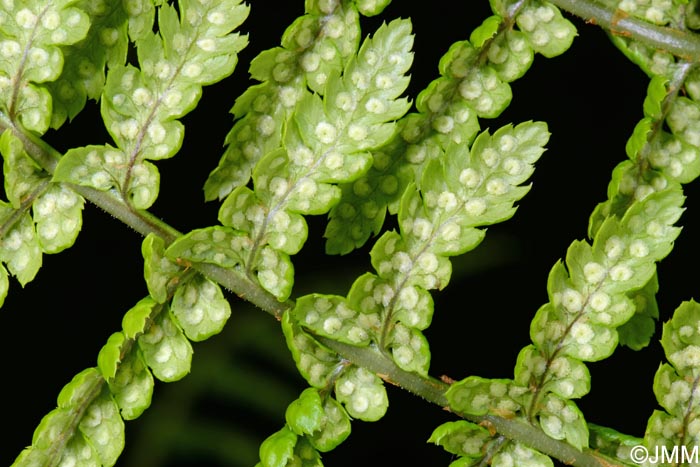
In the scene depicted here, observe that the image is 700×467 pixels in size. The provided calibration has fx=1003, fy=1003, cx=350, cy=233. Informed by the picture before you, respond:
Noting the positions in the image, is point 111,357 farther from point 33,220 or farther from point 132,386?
point 33,220

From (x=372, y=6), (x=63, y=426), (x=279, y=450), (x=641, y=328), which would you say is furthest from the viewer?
(x=641, y=328)

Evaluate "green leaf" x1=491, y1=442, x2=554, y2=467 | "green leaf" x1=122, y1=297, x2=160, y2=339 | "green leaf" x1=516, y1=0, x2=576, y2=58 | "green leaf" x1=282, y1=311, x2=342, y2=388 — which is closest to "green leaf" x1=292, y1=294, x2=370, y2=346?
"green leaf" x1=282, y1=311, x2=342, y2=388

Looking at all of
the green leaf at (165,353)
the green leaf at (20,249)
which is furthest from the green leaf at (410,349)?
the green leaf at (20,249)

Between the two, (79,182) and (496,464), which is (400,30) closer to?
(79,182)

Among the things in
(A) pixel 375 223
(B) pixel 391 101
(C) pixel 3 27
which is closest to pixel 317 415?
(A) pixel 375 223

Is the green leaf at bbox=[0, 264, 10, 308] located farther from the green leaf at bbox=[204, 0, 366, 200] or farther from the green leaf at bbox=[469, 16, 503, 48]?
the green leaf at bbox=[469, 16, 503, 48]

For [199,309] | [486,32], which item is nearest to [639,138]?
[486,32]
